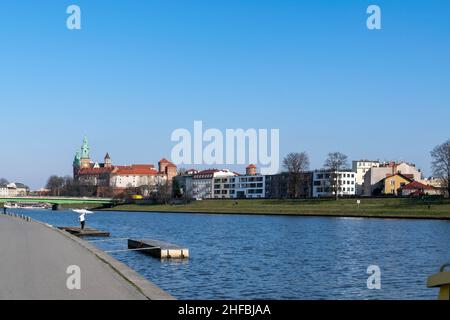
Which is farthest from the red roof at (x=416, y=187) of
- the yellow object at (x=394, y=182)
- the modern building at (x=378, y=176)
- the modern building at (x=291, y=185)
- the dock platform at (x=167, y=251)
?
the dock platform at (x=167, y=251)

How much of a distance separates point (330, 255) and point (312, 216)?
67.5 metres

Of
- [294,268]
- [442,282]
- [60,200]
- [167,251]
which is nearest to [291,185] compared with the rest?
[60,200]

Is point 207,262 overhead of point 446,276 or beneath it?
beneath

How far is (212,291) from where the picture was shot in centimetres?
2119

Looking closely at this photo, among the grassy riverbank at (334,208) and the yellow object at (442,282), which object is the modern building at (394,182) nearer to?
the grassy riverbank at (334,208)

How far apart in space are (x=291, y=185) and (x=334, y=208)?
117ft

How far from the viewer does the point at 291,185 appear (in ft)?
461

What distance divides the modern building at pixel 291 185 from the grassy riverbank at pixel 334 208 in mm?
11557

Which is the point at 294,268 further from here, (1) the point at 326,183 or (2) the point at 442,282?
(1) the point at 326,183

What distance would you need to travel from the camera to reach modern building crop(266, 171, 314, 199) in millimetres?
140375
